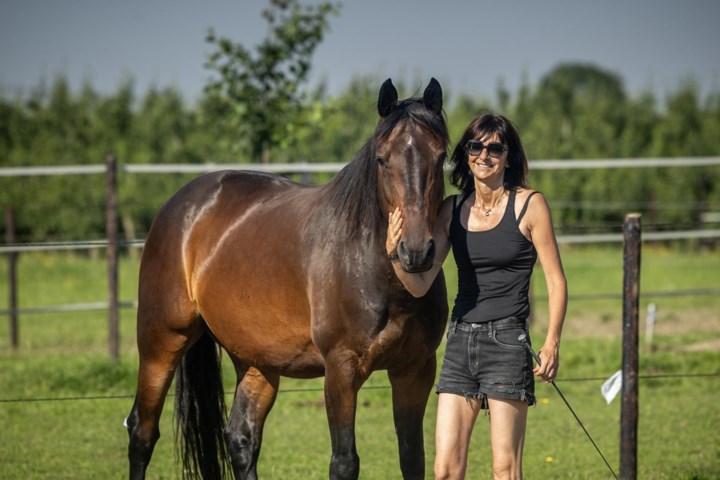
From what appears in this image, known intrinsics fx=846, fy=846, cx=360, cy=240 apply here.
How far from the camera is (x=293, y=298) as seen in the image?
13.4ft

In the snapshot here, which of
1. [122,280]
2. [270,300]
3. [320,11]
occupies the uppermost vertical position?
[320,11]

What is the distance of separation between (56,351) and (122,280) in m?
7.51

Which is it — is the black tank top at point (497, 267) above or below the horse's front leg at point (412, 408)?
above

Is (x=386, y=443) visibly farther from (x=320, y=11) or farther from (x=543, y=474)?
(x=320, y=11)

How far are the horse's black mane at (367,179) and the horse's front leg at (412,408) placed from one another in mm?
717

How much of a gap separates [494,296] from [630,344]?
1.44 metres

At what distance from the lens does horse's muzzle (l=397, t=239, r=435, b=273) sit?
308 cm

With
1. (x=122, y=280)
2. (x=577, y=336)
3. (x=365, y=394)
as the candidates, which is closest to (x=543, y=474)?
(x=365, y=394)

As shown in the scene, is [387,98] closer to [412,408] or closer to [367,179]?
[367,179]

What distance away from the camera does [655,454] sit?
579 cm

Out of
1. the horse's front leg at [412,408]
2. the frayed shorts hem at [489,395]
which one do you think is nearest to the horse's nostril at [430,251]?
A: the frayed shorts hem at [489,395]

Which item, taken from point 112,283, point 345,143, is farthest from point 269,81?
point 345,143

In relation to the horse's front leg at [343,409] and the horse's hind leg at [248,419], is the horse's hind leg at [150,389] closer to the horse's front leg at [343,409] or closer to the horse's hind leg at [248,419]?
the horse's hind leg at [248,419]

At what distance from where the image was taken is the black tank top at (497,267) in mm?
3326
